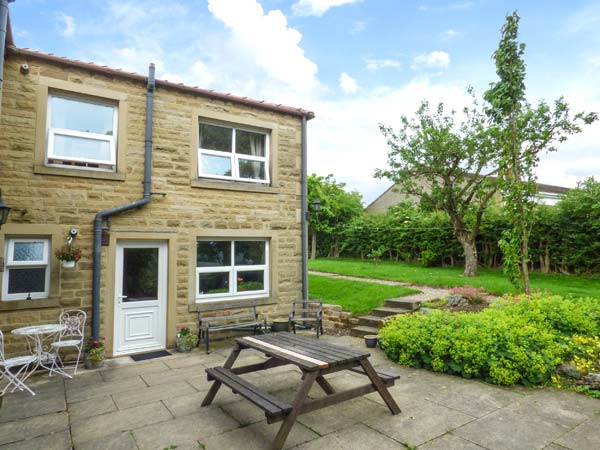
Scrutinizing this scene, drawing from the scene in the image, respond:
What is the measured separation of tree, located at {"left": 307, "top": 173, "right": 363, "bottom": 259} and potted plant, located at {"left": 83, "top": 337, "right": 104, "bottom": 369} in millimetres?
19672

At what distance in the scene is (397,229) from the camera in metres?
21.1

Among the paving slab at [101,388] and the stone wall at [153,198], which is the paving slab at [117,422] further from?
the stone wall at [153,198]

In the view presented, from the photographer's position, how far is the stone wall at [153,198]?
6.33 meters

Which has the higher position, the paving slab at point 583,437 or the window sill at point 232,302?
the window sill at point 232,302

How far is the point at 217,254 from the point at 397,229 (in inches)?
582

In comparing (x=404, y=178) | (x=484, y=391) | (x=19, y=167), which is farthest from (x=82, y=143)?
(x=404, y=178)

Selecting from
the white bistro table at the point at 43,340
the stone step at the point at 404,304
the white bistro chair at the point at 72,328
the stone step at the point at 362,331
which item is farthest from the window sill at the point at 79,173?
the stone step at the point at 404,304

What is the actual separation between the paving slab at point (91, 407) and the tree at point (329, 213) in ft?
69.0

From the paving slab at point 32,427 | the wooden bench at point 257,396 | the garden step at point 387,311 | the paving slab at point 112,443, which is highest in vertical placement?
the wooden bench at point 257,396

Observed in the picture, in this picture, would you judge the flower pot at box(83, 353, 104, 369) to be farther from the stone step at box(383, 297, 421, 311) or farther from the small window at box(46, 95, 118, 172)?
the stone step at box(383, 297, 421, 311)

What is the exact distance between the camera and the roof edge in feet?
21.3

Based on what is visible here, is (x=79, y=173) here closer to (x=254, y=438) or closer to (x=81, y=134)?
(x=81, y=134)

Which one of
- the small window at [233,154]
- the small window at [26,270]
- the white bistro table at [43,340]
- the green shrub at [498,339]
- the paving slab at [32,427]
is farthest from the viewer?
the small window at [233,154]

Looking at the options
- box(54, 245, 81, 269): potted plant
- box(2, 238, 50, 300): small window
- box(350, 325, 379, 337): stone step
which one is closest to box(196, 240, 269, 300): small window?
box(350, 325, 379, 337): stone step
